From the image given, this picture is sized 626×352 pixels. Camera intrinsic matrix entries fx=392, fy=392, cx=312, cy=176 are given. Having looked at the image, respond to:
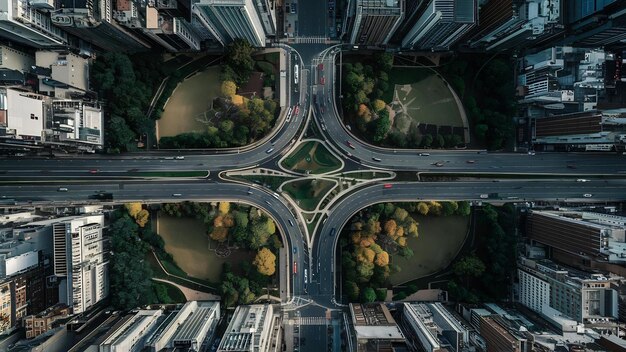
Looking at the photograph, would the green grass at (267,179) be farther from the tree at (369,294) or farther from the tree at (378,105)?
the tree at (369,294)

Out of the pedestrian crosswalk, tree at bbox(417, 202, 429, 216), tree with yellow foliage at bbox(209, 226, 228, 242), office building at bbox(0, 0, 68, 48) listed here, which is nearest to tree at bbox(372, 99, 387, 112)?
tree at bbox(417, 202, 429, 216)

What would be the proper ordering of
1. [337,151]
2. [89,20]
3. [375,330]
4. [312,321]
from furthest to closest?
1. [337,151]
2. [312,321]
3. [375,330]
4. [89,20]

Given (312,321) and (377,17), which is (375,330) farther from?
(377,17)

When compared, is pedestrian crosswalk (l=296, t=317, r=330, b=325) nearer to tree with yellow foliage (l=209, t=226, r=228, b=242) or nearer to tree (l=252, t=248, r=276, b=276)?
tree (l=252, t=248, r=276, b=276)

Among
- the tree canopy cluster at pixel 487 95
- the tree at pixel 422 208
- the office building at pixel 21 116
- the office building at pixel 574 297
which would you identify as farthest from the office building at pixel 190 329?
the tree canopy cluster at pixel 487 95

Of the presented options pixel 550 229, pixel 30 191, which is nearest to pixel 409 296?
pixel 550 229

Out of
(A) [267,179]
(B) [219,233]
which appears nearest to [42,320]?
(B) [219,233]

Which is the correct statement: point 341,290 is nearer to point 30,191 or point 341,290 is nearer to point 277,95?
point 277,95
